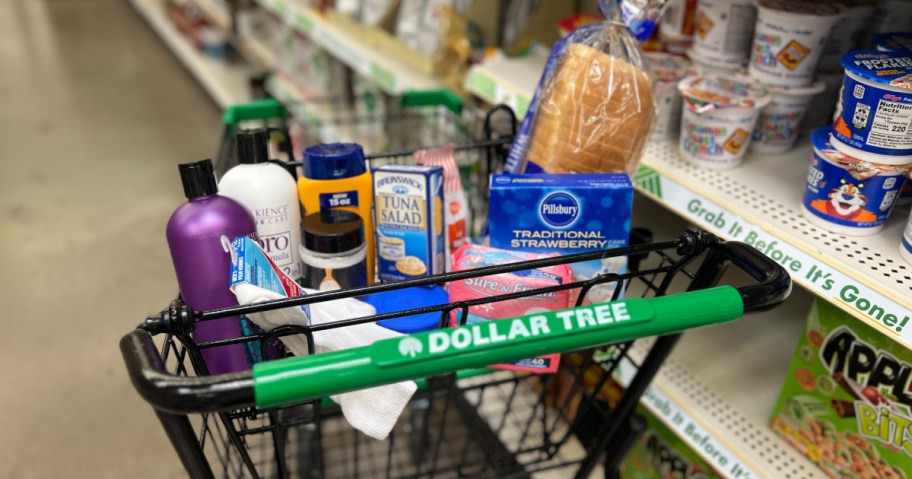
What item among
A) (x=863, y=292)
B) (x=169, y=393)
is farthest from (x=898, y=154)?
(x=169, y=393)

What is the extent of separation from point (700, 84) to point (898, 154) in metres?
0.34

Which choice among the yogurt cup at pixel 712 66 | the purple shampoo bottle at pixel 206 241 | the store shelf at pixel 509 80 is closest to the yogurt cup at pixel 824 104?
the yogurt cup at pixel 712 66

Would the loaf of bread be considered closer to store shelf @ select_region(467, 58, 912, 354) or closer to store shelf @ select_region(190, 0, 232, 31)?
store shelf @ select_region(467, 58, 912, 354)

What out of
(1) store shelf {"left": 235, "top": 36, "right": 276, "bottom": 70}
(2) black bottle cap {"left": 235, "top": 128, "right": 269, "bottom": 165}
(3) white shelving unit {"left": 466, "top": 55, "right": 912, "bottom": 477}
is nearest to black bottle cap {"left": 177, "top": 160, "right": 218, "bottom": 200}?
(2) black bottle cap {"left": 235, "top": 128, "right": 269, "bottom": 165}

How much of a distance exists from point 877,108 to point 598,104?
0.34 metres

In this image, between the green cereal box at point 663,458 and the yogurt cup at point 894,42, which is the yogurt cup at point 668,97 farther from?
the green cereal box at point 663,458

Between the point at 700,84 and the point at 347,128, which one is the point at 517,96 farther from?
the point at 347,128

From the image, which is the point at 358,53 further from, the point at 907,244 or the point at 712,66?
the point at 907,244

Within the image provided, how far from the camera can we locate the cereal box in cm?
87

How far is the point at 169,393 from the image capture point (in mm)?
522

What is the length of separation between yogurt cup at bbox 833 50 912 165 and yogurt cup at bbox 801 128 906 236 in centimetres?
2

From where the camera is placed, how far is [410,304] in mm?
808

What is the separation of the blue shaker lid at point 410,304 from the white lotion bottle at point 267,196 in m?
0.15

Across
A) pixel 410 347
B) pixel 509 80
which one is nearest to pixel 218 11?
pixel 509 80
